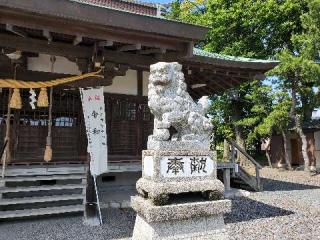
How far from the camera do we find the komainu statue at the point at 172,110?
17.7 feet

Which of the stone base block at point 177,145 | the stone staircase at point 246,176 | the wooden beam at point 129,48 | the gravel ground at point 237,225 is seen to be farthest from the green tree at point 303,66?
the stone base block at point 177,145

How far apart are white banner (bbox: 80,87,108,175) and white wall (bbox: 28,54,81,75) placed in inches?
69.3

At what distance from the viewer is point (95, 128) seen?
8.16 metres

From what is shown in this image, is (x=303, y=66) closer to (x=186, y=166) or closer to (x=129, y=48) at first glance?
(x=129, y=48)

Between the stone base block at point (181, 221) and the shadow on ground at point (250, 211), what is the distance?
9.93ft

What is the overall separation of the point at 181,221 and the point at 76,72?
20.7 ft

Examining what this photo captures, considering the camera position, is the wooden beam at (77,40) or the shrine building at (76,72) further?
the wooden beam at (77,40)

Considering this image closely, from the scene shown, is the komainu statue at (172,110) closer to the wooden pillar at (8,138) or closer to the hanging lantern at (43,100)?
the hanging lantern at (43,100)

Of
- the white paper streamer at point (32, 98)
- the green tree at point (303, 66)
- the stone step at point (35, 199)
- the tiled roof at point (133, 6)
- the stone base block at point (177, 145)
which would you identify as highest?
the tiled roof at point (133, 6)

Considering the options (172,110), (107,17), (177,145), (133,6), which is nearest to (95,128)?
(107,17)

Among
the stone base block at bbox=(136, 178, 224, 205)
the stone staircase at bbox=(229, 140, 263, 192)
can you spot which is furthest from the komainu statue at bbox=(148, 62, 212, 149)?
the stone staircase at bbox=(229, 140, 263, 192)

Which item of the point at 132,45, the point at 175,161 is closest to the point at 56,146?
the point at 132,45

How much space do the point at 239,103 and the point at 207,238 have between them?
21.9m

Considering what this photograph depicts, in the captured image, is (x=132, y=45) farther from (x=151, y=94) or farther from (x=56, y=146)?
(x=56, y=146)
